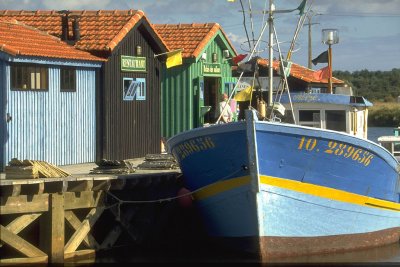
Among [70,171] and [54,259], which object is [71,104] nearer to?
[70,171]

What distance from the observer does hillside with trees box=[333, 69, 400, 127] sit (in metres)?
71.0

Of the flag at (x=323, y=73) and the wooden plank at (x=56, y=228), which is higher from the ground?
the flag at (x=323, y=73)

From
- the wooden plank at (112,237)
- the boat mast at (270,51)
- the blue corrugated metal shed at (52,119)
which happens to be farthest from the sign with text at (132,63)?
the boat mast at (270,51)

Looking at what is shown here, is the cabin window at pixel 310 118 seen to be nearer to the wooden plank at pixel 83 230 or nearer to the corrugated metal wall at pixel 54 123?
the corrugated metal wall at pixel 54 123

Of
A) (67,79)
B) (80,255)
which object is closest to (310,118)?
(67,79)

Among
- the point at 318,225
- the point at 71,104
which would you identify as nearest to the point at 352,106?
the point at 318,225

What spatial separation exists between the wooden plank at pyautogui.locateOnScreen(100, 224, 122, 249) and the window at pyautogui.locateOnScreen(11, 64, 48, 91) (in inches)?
146

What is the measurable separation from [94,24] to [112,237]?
786 centimetres

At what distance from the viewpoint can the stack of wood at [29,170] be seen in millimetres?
18797

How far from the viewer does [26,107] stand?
2155 cm

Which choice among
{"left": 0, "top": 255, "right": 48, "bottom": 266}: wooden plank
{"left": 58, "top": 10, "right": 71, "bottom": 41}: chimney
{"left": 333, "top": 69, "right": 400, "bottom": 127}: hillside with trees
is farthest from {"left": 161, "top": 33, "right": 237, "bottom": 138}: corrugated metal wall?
{"left": 333, "top": 69, "right": 400, "bottom": 127}: hillside with trees

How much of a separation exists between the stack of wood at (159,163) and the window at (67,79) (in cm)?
243

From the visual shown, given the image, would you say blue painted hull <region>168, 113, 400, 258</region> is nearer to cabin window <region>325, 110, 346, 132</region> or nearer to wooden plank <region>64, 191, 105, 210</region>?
wooden plank <region>64, 191, 105, 210</region>

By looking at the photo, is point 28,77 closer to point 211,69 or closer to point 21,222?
point 21,222
